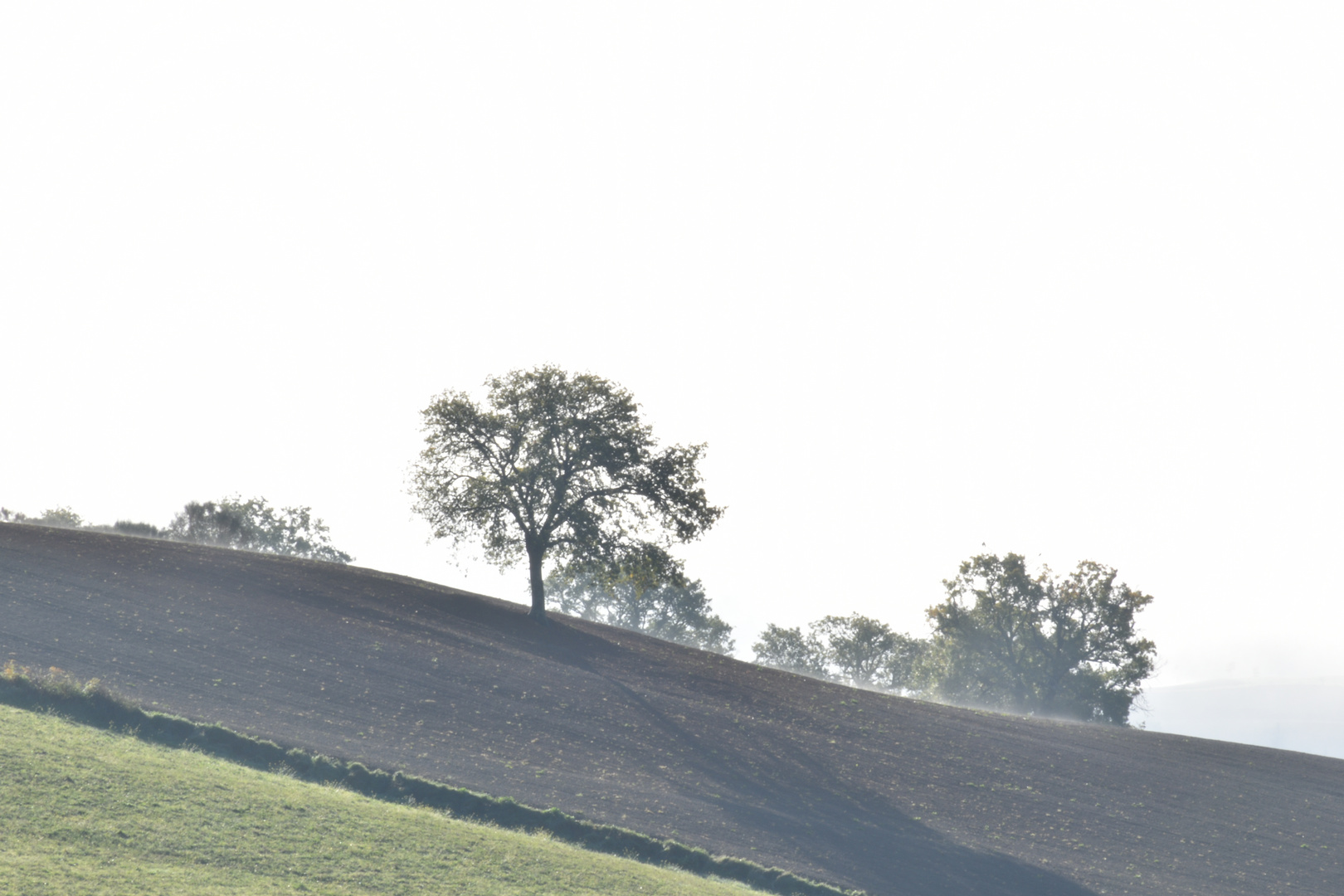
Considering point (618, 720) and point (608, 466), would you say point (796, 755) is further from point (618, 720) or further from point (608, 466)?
point (608, 466)

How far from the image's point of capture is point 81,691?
24453 millimetres

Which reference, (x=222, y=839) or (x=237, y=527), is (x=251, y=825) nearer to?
(x=222, y=839)

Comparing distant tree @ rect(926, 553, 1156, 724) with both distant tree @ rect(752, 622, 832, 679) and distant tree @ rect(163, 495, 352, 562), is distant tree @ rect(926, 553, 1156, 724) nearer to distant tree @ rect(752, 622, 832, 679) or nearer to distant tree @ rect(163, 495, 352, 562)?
distant tree @ rect(752, 622, 832, 679)

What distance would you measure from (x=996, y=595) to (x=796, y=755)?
2133 inches

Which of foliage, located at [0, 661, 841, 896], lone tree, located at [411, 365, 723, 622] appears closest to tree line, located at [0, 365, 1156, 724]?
lone tree, located at [411, 365, 723, 622]

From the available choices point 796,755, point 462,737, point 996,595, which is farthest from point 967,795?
point 996,595

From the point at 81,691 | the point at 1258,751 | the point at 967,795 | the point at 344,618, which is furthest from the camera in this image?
the point at 1258,751

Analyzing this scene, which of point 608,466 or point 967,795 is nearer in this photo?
point 967,795

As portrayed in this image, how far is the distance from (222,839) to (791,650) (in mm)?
101289

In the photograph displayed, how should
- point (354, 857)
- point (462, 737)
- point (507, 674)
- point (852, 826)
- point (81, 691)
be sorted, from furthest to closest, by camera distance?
1. point (507, 674)
2. point (462, 737)
3. point (852, 826)
4. point (81, 691)
5. point (354, 857)

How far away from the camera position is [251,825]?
17.6 m

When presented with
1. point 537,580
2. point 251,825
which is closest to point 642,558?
point 537,580

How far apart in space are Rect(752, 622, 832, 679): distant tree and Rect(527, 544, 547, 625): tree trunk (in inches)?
2399

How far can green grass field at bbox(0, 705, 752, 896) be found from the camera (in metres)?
14.6
